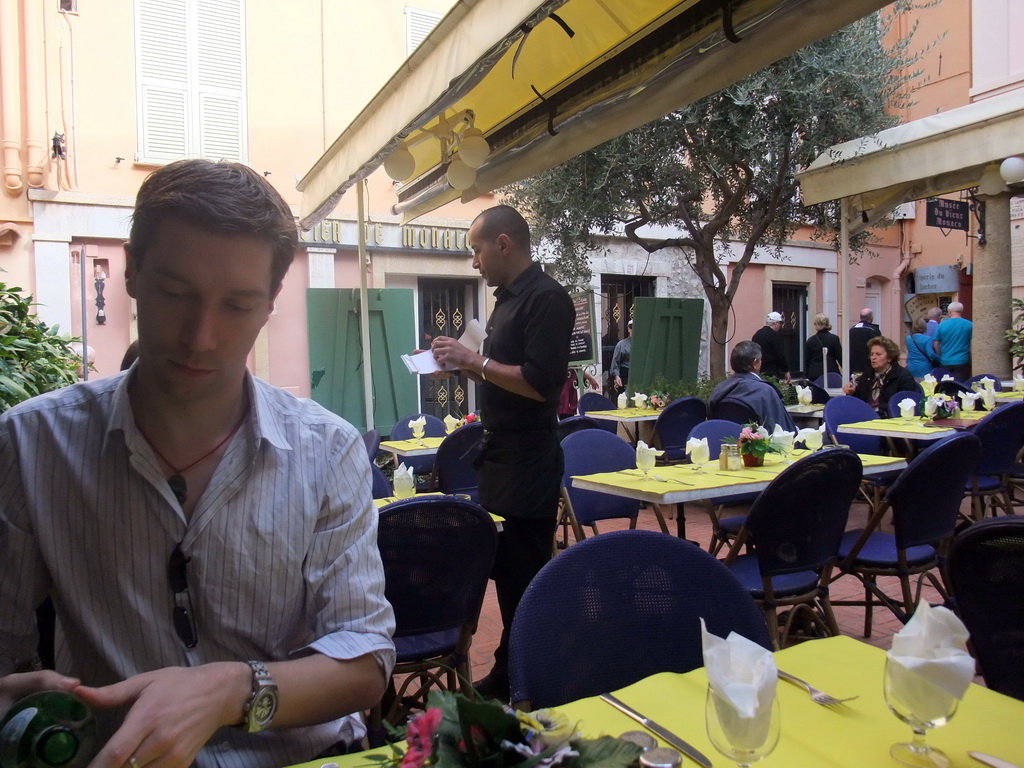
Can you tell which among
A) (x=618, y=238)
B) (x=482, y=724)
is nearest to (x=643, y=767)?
(x=482, y=724)

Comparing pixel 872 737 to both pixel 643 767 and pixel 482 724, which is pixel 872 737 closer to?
pixel 643 767

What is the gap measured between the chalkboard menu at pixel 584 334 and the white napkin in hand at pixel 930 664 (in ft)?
23.9

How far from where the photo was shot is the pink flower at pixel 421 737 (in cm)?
85

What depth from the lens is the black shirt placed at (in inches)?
112

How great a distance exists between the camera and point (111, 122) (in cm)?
909

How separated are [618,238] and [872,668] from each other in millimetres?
11522

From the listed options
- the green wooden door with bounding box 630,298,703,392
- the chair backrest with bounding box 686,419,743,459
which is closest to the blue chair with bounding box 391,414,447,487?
the chair backrest with bounding box 686,419,743,459

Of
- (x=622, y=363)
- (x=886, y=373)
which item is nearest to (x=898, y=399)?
(x=886, y=373)

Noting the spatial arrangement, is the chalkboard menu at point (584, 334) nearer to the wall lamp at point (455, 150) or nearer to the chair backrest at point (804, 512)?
the wall lamp at point (455, 150)

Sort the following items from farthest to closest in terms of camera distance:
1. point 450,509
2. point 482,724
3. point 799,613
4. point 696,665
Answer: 1. point 799,613
2. point 450,509
3. point 696,665
4. point 482,724

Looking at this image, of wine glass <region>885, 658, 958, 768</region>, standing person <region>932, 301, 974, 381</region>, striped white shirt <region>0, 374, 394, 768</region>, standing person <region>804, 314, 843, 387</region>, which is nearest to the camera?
wine glass <region>885, 658, 958, 768</region>

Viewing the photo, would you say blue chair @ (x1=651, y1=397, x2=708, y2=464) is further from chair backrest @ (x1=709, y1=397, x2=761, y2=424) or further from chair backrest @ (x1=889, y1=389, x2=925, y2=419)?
chair backrest @ (x1=889, y1=389, x2=925, y2=419)

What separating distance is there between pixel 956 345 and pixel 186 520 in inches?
434

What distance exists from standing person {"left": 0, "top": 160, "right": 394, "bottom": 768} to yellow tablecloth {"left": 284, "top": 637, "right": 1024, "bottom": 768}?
19 centimetres
